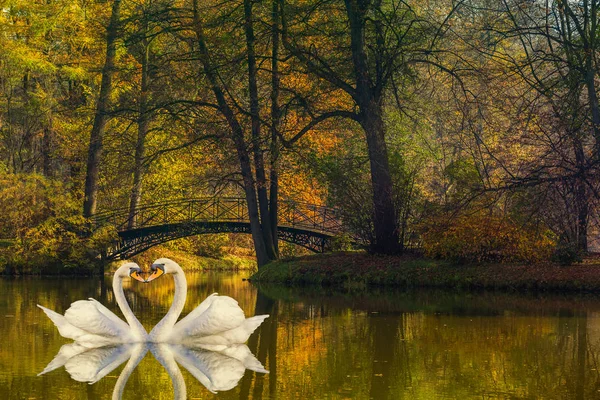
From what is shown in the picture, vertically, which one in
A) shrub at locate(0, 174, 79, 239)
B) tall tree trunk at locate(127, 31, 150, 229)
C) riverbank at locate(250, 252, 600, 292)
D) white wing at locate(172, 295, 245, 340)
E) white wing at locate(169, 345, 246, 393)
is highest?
tall tree trunk at locate(127, 31, 150, 229)

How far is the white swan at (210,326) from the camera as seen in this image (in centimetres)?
1130

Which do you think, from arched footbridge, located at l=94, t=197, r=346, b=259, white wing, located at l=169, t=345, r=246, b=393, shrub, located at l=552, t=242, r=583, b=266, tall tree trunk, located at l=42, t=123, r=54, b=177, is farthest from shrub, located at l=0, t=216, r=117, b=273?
white wing, located at l=169, t=345, r=246, b=393

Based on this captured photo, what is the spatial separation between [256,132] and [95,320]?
13.4 meters

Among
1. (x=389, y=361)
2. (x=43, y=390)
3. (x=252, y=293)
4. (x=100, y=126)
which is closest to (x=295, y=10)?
(x=252, y=293)

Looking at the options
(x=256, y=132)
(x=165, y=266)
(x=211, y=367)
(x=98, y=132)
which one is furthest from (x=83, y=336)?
(x=98, y=132)

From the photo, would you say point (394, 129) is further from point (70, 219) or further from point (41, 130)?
point (41, 130)

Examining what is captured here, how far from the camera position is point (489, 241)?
71.2 ft

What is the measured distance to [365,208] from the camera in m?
23.7

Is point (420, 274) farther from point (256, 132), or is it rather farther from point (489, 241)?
point (256, 132)

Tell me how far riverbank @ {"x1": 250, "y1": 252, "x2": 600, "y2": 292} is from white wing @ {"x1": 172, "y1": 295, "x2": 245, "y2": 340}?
10.8 metres

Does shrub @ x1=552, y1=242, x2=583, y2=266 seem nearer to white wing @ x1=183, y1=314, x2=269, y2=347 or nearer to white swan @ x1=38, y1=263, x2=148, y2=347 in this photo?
white wing @ x1=183, y1=314, x2=269, y2=347

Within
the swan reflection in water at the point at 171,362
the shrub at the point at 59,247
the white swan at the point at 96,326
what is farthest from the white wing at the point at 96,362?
the shrub at the point at 59,247

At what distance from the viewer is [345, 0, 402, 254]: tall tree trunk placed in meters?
23.0

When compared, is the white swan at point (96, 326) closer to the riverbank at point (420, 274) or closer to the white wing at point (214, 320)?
the white wing at point (214, 320)
